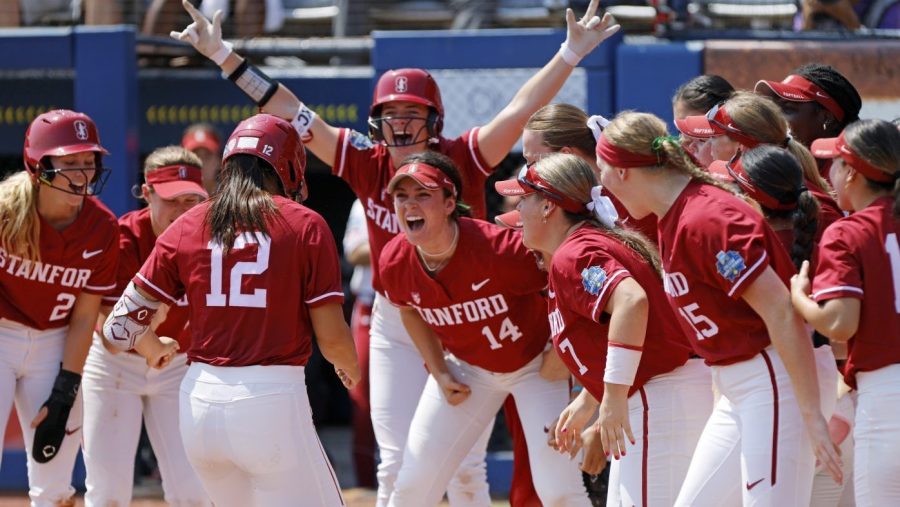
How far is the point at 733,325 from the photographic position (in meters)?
3.76

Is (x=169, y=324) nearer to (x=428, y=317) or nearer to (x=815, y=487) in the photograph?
(x=428, y=317)

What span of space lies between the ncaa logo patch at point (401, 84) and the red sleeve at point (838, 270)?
2414 mm

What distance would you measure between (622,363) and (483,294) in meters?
1.18

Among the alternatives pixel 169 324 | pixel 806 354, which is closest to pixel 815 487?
pixel 806 354

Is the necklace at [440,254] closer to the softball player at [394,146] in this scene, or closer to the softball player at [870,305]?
the softball player at [394,146]

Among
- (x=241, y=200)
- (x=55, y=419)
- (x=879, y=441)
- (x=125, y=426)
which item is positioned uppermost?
(x=241, y=200)

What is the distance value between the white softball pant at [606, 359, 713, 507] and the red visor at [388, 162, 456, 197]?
1241 millimetres

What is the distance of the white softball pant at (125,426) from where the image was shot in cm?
542

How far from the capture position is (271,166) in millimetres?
4215

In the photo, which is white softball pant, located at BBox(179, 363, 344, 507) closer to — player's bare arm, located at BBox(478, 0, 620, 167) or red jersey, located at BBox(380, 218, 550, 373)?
red jersey, located at BBox(380, 218, 550, 373)

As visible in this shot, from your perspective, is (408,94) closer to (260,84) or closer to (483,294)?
(260,84)

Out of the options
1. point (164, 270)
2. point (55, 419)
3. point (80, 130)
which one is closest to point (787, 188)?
point (164, 270)

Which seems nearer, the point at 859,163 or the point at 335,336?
the point at 859,163

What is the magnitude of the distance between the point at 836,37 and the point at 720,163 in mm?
3356
